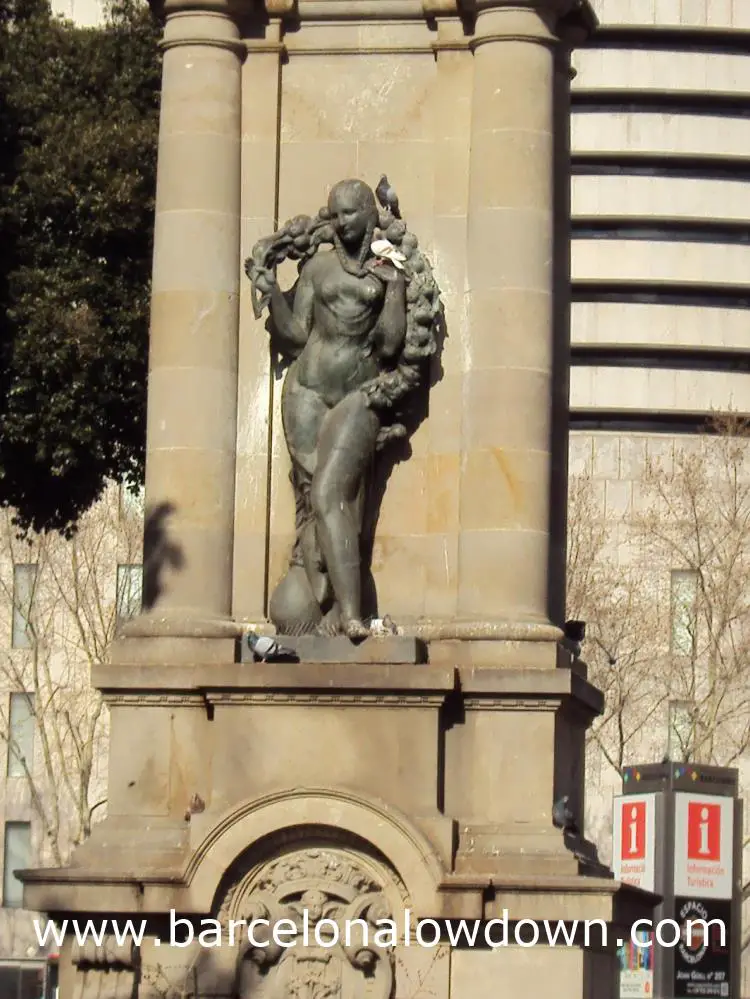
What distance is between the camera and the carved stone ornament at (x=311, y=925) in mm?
18969

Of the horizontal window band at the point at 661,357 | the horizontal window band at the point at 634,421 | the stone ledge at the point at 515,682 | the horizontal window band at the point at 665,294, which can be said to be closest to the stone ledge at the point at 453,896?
the stone ledge at the point at 515,682

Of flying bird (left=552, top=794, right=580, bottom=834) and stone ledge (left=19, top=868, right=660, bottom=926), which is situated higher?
flying bird (left=552, top=794, right=580, bottom=834)

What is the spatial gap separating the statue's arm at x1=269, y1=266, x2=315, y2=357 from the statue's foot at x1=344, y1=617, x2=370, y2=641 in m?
2.15

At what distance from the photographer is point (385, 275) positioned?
66.4 feet

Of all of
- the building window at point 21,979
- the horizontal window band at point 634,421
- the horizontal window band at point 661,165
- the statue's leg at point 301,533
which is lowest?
the building window at point 21,979

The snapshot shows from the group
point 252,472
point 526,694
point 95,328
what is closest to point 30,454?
point 95,328

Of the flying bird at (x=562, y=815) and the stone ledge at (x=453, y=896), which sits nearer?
the stone ledge at (x=453, y=896)

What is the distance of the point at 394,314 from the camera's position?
66.3 ft

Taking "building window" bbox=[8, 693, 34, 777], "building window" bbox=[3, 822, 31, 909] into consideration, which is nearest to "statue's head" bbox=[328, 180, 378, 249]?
"building window" bbox=[8, 693, 34, 777]

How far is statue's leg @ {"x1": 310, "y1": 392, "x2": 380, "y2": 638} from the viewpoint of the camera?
65.5ft

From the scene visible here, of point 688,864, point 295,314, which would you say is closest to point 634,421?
point 688,864

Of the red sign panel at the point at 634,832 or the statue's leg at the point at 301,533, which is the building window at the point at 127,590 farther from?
A: the statue's leg at the point at 301,533

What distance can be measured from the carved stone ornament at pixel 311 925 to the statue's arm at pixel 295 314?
12.5ft

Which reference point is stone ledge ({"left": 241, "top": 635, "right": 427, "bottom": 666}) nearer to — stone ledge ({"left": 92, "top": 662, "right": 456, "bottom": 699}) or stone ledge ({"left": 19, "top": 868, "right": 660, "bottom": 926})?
stone ledge ({"left": 92, "top": 662, "right": 456, "bottom": 699})
